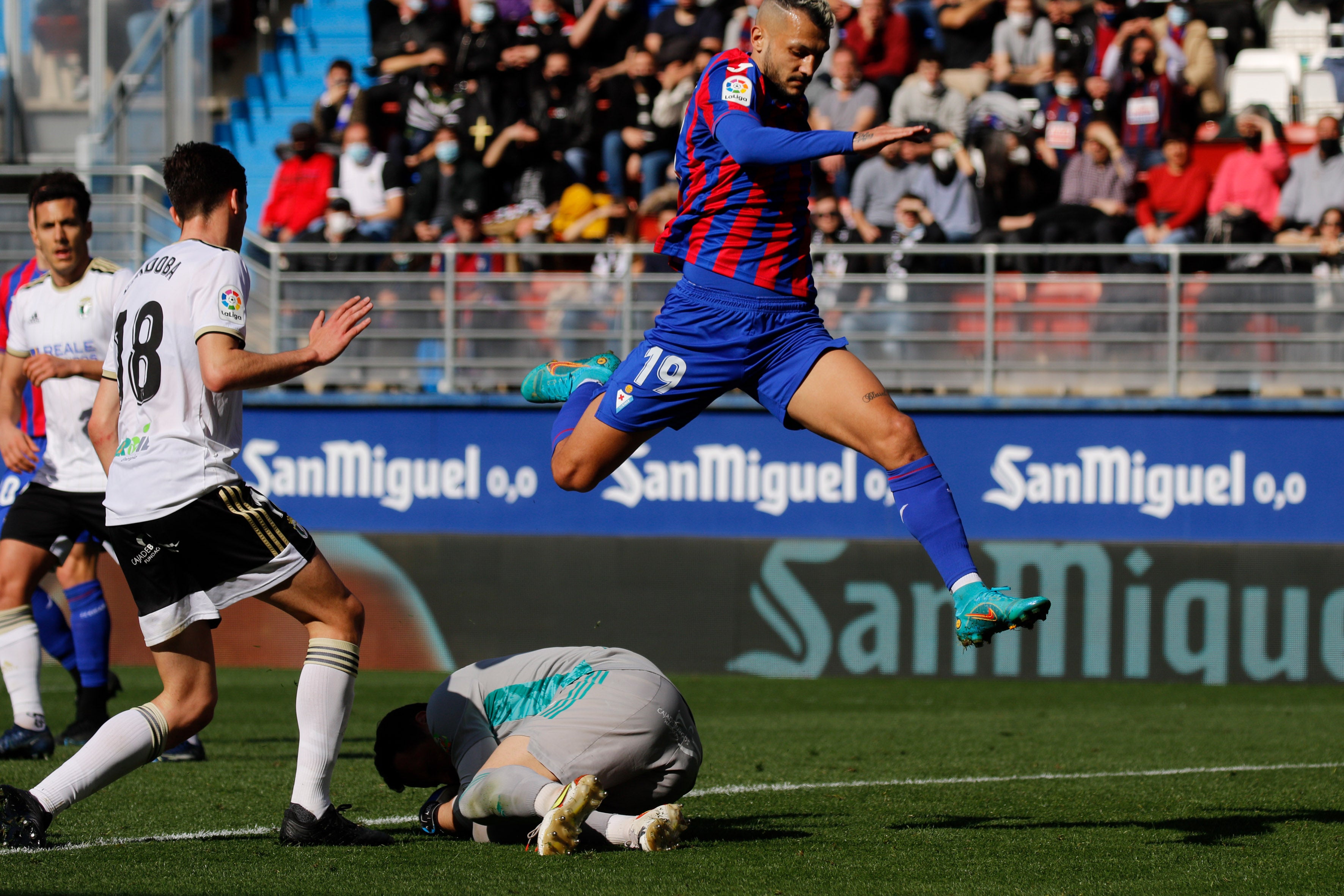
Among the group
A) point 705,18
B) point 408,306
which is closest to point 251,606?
point 408,306

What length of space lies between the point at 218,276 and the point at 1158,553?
7.83 meters

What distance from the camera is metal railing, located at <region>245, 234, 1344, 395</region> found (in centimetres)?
1199

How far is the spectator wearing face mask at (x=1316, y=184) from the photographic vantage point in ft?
42.3

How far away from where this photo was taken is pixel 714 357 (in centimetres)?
525

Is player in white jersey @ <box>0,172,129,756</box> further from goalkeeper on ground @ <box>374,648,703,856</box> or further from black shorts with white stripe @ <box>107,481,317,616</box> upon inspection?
goalkeeper on ground @ <box>374,648,703,856</box>

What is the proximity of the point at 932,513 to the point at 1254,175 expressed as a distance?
9428 mm

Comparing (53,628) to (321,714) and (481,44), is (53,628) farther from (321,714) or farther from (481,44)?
(481,44)

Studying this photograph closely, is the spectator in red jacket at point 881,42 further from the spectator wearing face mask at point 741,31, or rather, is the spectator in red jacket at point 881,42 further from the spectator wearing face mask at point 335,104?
the spectator wearing face mask at point 335,104

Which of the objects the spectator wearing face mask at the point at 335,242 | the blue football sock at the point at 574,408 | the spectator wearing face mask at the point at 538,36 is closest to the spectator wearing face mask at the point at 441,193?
the spectator wearing face mask at the point at 335,242

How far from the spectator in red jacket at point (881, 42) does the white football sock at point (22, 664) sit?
10012 mm

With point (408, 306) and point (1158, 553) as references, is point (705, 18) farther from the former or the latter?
point (1158, 553)

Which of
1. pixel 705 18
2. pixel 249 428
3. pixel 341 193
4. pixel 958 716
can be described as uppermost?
pixel 705 18

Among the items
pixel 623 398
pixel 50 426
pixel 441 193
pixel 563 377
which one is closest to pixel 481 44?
pixel 441 193

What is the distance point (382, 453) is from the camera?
494 inches
